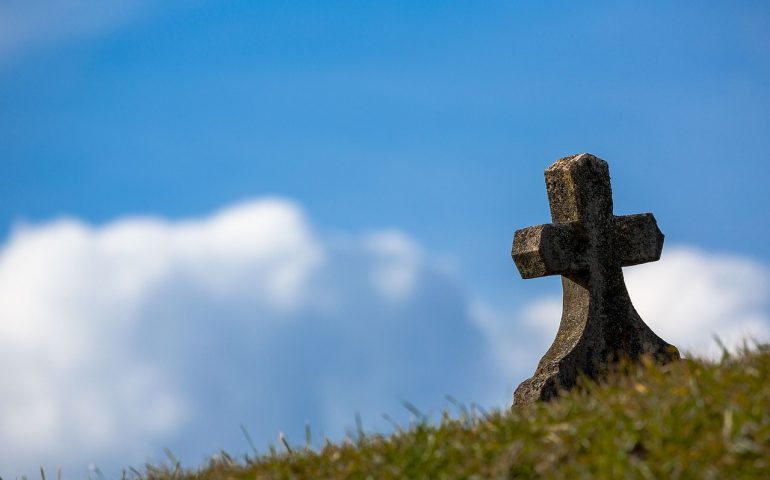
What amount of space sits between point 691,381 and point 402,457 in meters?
1.58

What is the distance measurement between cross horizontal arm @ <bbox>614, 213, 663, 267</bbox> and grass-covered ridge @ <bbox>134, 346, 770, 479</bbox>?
13.0 ft

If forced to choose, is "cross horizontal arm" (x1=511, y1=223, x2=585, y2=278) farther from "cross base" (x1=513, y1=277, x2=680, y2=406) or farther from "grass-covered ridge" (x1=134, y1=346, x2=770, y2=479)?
"grass-covered ridge" (x1=134, y1=346, x2=770, y2=479)

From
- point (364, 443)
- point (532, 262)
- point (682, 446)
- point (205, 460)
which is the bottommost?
point (682, 446)

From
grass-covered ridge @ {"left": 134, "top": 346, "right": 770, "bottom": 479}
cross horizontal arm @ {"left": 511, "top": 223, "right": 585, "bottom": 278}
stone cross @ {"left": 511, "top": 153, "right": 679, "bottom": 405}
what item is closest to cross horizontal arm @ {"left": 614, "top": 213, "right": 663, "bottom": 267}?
stone cross @ {"left": 511, "top": 153, "right": 679, "bottom": 405}

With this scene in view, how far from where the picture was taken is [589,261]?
948 centimetres

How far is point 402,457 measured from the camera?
5.03m

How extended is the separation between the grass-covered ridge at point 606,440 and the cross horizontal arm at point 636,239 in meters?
3.97

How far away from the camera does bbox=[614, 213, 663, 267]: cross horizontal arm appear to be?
32.1 feet

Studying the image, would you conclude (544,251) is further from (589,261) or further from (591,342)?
(591,342)

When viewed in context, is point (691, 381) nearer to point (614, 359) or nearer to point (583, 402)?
point (583, 402)

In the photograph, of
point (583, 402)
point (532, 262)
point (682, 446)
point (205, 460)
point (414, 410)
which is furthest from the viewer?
point (532, 262)

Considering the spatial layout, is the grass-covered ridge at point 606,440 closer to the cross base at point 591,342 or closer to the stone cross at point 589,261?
the cross base at point 591,342

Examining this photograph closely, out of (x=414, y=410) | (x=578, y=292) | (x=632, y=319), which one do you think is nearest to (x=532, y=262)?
(x=578, y=292)

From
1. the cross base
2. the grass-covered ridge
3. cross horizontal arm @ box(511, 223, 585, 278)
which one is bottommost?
the grass-covered ridge
